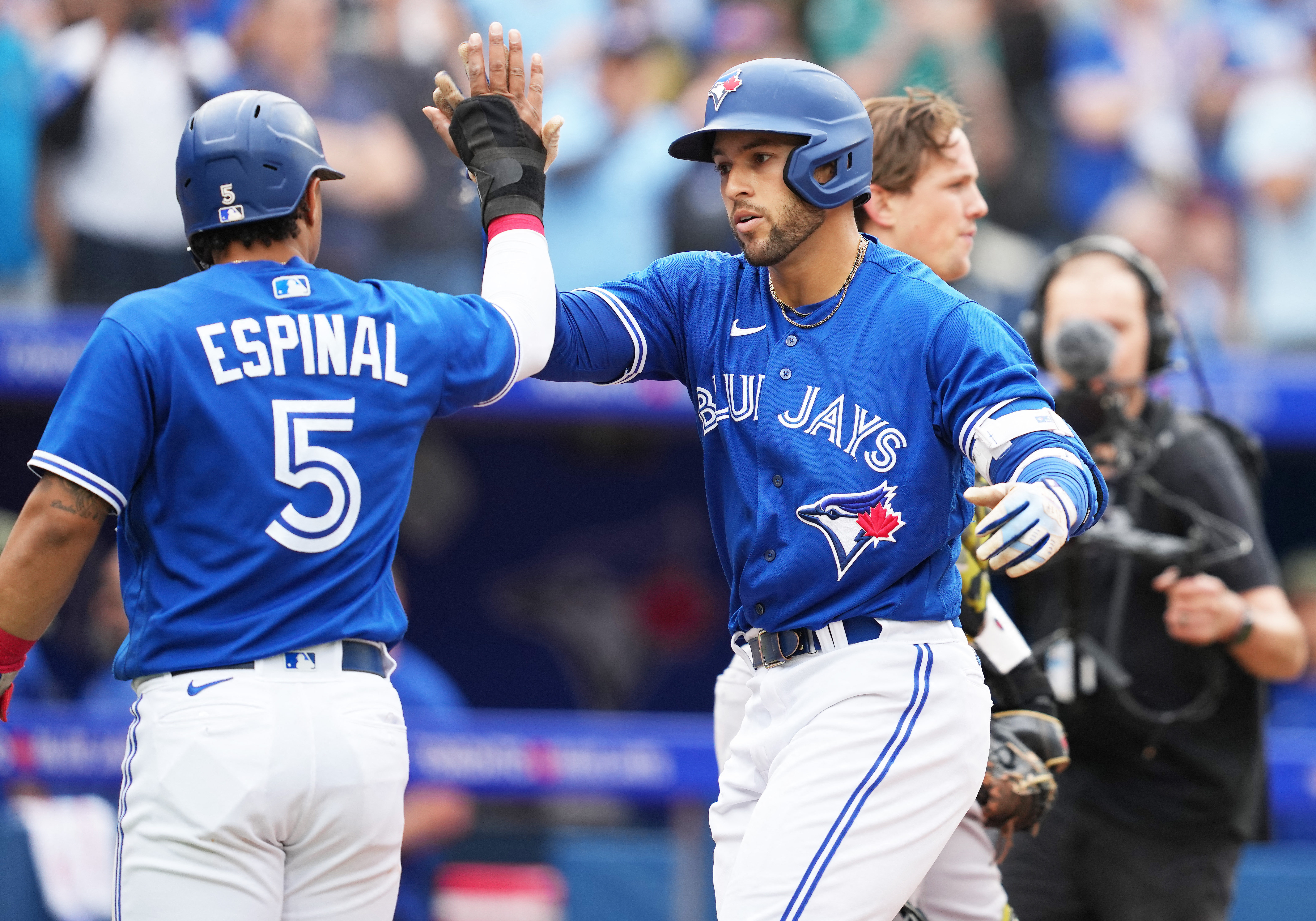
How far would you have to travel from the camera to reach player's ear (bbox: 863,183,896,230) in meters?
3.54

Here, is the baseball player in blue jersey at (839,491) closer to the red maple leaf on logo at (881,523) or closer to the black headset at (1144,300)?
the red maple leaf on logo at (881,523)

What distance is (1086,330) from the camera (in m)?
3.93

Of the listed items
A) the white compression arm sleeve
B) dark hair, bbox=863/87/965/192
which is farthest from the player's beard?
dark hair, bbox=863/87/965/192

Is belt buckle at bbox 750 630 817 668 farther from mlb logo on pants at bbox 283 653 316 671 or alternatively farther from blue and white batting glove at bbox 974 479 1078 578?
mlb logo on pants at bbox 283 653 316 671

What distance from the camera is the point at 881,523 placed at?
281 centimetres

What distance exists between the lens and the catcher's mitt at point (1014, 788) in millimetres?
3193

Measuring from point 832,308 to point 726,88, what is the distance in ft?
1.59

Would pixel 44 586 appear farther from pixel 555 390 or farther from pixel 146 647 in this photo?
pixel 555 390

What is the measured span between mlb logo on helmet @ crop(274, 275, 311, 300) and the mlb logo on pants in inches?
25.2

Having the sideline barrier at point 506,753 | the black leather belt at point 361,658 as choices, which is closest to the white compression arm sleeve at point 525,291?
the black leather belt at point 361,658

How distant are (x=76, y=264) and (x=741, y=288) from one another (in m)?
4.56

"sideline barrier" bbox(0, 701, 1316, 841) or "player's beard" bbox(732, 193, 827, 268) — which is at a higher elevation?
"player's beard" bbox(732, 193, 827, 268)

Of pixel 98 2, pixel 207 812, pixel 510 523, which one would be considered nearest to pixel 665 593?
pixel 510 523

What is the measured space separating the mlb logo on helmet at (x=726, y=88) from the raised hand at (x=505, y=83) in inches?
15.5
